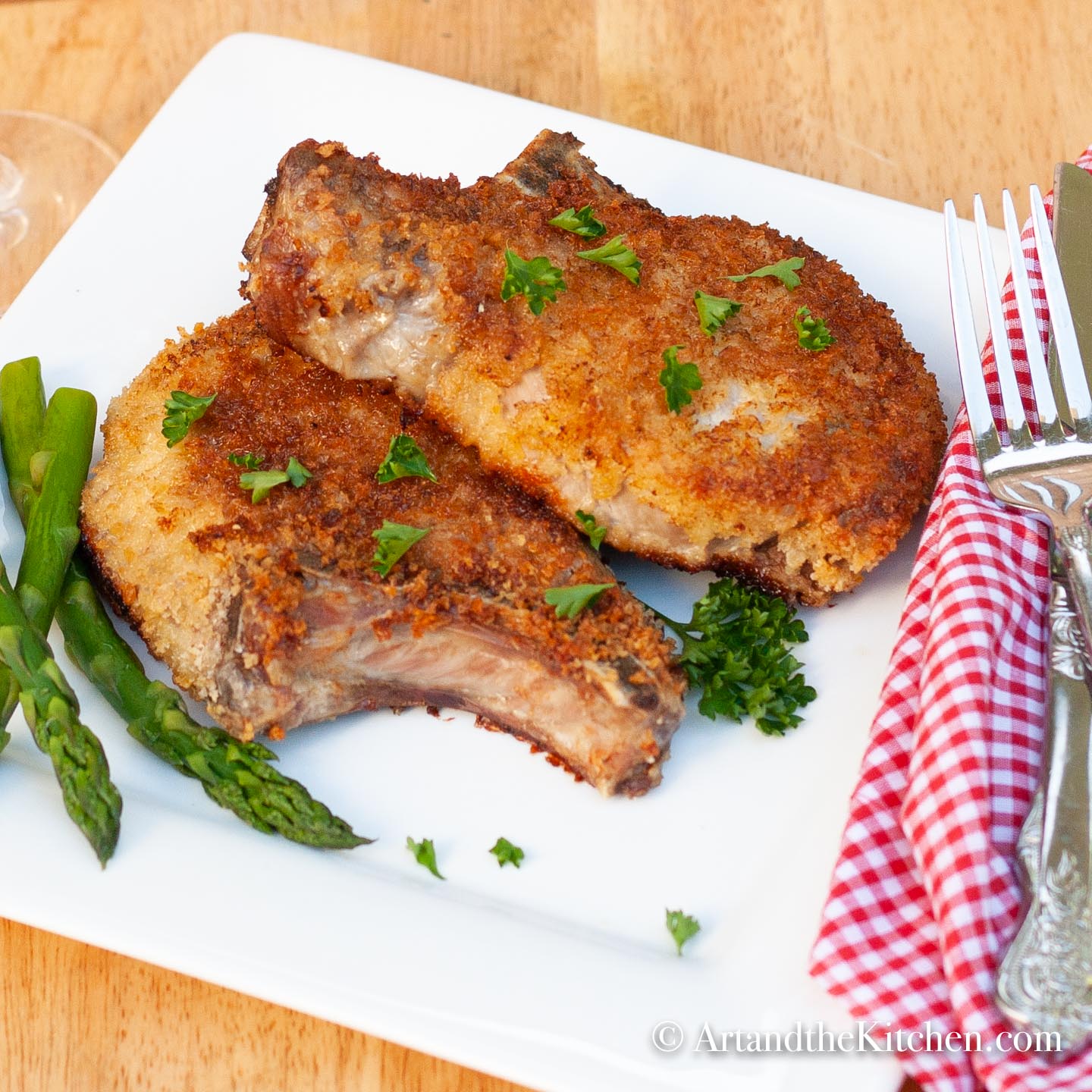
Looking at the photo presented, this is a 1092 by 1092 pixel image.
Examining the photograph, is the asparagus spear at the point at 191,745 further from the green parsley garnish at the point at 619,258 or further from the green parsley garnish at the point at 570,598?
the green parsley garnish at the point at 619,258

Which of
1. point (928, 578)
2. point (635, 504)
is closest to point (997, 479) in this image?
point (928, 578)

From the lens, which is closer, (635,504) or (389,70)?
(635,504)

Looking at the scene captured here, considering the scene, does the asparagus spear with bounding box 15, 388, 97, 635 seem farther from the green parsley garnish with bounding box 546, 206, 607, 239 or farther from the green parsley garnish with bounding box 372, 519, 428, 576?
the green parsley garnish with bounding box 546, 206, 607, 239

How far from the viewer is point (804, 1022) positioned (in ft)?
8.95

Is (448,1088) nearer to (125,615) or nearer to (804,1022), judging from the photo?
(804,1022)

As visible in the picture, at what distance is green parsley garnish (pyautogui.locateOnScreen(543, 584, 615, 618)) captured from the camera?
3.18 metres

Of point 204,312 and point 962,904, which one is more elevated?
point 204,312

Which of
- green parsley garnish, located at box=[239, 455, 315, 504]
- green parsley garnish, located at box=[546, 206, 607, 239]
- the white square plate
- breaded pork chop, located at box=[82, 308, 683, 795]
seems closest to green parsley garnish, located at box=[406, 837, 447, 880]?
the white square plate

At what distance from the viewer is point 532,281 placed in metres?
3.42

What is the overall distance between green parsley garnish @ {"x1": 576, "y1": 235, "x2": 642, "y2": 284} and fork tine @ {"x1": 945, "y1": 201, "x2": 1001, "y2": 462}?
2.82ft

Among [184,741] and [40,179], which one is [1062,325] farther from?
[40,179]

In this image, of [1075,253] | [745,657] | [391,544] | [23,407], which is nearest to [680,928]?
[745,657]

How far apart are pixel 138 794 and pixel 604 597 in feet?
4.19

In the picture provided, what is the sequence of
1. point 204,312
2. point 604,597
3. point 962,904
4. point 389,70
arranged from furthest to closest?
point 389,70 < point 204,312 < point 604,597 < point 962,904
